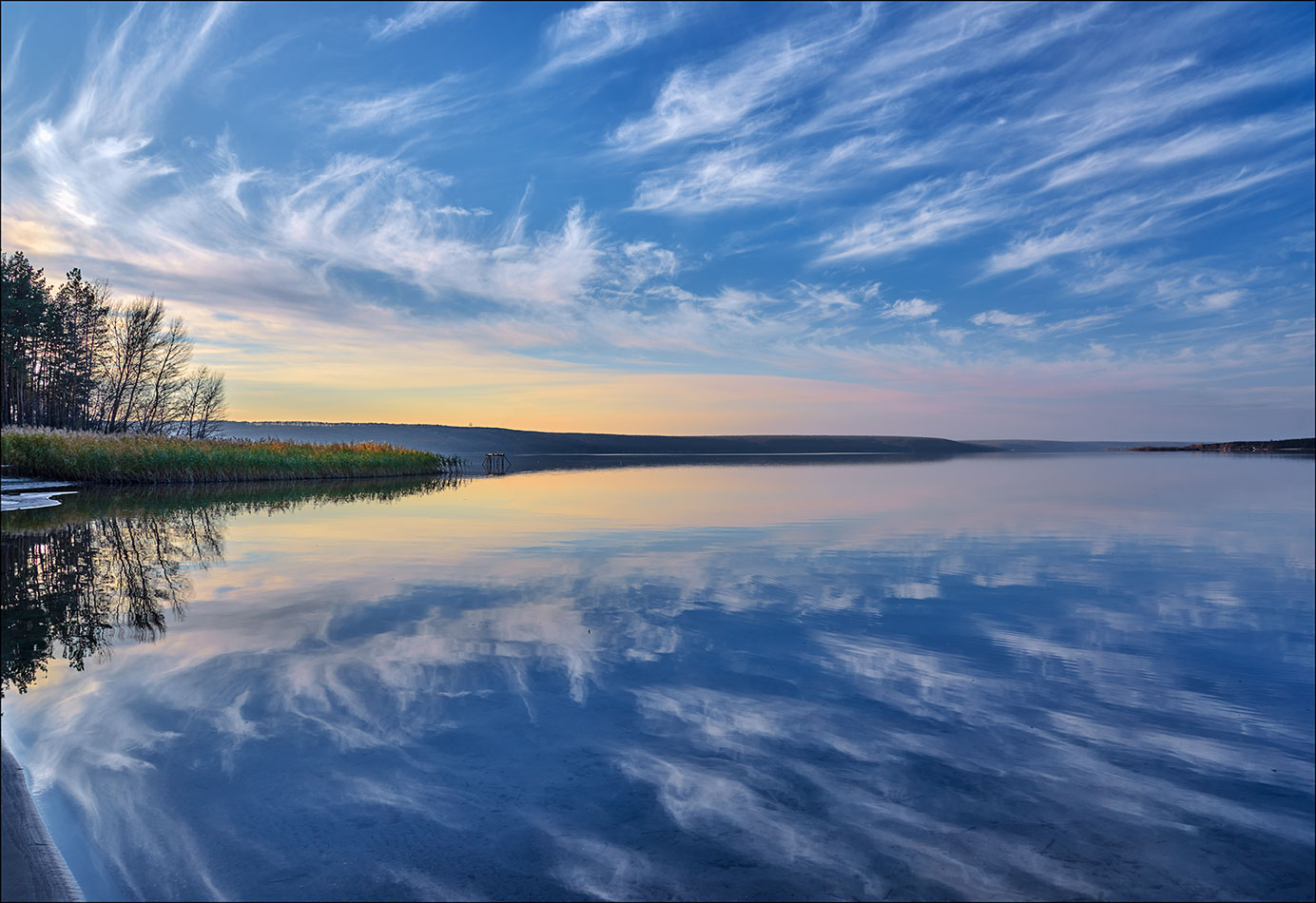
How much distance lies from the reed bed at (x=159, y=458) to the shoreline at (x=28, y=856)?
29.3 metres

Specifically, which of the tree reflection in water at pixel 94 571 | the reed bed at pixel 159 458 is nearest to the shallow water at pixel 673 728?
the tree reflection in water at pixel 94 571

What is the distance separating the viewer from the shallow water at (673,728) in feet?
9.40

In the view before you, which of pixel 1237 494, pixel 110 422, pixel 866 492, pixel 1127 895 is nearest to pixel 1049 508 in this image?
pixel 866 492

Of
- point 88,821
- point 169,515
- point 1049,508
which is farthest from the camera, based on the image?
point 1049,508

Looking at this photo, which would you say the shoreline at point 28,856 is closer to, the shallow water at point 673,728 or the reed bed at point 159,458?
the shallow water at point 673,728

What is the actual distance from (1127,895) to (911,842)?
2.45 ft

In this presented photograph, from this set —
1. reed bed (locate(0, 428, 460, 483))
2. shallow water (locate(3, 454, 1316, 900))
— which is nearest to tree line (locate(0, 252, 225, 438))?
reed bed (locate(0, 428, 460, 483))

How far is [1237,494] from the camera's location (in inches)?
845

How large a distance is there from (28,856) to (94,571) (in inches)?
304

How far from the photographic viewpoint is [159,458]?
28.1m

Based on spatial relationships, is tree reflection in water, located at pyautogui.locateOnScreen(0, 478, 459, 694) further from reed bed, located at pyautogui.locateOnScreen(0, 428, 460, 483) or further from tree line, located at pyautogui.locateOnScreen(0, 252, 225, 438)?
tree line, located at pyautogui.locateOnScreen(0, 252, 225, 438)

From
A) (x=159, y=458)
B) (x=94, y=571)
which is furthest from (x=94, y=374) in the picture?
(x=94, y=571)

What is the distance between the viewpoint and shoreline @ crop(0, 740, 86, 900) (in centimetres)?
267

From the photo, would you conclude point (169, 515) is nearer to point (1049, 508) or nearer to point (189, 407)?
point (1049, 508)
